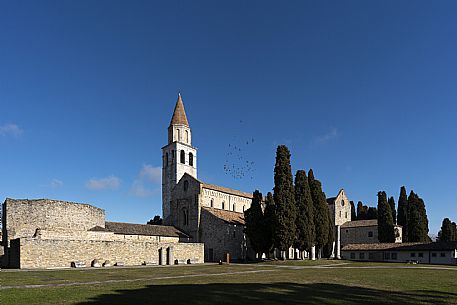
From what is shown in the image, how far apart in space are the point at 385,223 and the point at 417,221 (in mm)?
4901

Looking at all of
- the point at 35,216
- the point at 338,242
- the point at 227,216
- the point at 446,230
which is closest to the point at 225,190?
the point at 227,216

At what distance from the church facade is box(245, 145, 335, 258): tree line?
424 cm

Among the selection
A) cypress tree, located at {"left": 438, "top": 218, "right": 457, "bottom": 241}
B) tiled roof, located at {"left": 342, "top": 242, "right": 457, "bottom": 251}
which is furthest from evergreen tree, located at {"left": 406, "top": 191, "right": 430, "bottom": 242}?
cypress tree, located at {"left": 438, "top": 218, "right": 457, "bottom": 241}

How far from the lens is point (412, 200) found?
61.8 metres

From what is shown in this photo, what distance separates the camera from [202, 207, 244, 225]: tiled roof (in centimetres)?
5233

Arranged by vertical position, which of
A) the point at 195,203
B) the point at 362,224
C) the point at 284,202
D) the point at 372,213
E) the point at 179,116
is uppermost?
the point at 179,116

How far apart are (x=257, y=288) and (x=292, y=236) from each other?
94.4 feet

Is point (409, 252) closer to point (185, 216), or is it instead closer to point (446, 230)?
point (446, 230)

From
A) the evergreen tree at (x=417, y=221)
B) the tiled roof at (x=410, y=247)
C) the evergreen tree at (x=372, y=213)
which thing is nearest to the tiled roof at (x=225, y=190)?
the tiled roof at (x=410, y=247)

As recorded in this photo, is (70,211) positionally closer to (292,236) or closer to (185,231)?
(185,231)

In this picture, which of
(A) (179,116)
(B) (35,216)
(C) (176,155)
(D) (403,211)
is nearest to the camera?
(B) (35,216)

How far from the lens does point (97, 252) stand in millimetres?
37250

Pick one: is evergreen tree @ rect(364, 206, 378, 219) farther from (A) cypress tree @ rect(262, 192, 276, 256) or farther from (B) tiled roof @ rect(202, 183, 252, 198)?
(A) cypress tree @ rect(262, 192, 276, 256)

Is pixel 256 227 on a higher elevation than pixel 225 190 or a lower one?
lower
